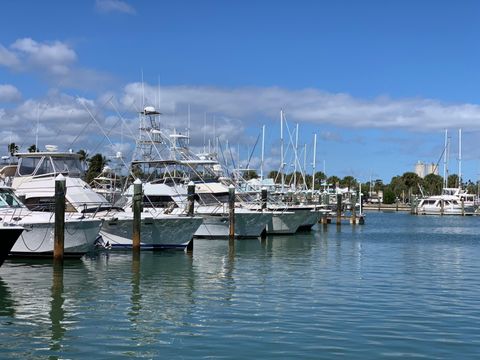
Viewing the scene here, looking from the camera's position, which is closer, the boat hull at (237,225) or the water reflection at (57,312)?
the water reflection at (57,312)

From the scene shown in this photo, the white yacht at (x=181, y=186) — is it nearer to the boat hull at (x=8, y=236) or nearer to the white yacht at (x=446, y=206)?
the boat hull at (x=8, y=236)

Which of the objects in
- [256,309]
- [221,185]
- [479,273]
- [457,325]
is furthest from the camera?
[221,185]

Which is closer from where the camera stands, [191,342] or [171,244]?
[191,342]

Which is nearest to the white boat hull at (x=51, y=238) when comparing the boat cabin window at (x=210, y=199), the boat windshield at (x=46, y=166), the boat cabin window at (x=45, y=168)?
the boat windshield at (x=46, y=166)

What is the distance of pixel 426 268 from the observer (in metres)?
30.0

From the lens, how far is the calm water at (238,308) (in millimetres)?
14711

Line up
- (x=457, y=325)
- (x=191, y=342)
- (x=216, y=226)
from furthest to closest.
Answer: (x=216, y=226)
(x=457, y=325)
(x=191, y=342)

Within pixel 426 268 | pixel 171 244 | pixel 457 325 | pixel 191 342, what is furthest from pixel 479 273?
pixel 191 342

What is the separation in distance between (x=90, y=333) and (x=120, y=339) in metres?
0.90

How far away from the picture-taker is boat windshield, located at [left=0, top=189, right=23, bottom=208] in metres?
28.5

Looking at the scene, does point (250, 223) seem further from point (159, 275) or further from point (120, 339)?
point (120, 339)

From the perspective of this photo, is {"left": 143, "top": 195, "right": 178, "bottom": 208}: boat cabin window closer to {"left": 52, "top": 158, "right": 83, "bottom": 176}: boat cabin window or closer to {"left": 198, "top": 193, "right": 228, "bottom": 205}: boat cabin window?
{"left": 198, "top": 193, "right": 228, "bottom": 205}: boat cabin window

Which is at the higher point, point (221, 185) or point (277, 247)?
point (221, 185)

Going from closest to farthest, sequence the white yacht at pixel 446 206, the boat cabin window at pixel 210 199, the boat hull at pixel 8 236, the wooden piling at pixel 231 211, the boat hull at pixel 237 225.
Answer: the boat hull at pixel 8 236 < the wooden piling at pixel 231 211 < the boat hull at pixel 237 225 < the boat cabin window at pixel 210 199 < the white yacht at pixel 446 206
